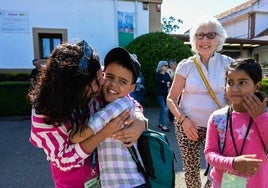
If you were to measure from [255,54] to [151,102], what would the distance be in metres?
16.4

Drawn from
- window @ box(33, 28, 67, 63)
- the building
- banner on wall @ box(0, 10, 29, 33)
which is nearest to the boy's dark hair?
the building

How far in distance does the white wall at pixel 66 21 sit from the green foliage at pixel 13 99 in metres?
2.43

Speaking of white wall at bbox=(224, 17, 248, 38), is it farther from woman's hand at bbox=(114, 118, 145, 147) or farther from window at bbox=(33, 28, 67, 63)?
woman's hand at bbox=(114, 118, 145, 147)

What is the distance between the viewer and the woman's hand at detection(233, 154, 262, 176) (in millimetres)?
1401

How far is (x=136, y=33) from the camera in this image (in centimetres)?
1184

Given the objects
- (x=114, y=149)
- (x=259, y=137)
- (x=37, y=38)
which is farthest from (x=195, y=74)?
(x=37, y=38)

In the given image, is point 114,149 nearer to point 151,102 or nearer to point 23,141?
point 23,141

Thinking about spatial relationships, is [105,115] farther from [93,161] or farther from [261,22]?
[261,22]

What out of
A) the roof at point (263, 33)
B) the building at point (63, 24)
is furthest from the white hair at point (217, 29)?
the roof at point (263, 33)

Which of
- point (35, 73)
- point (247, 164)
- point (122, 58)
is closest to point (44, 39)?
point (35, 73)

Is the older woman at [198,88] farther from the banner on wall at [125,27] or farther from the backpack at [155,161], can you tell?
the banner on wall at [125,27]

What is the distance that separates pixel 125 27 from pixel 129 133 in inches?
424

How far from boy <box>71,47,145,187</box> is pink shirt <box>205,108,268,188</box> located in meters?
0.53

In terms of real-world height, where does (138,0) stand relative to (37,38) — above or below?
above
